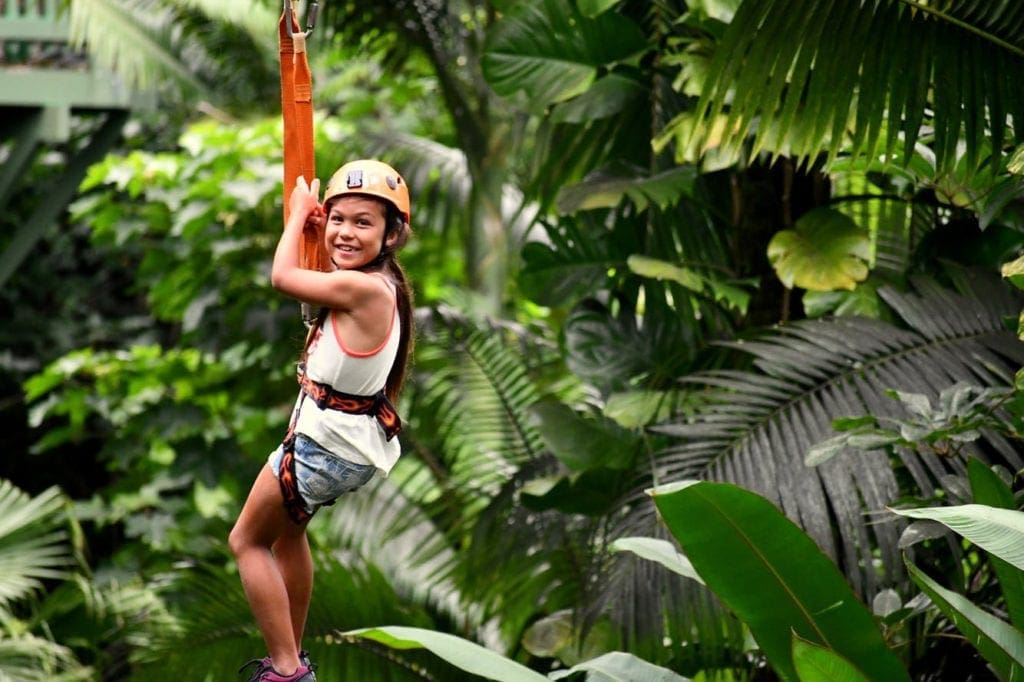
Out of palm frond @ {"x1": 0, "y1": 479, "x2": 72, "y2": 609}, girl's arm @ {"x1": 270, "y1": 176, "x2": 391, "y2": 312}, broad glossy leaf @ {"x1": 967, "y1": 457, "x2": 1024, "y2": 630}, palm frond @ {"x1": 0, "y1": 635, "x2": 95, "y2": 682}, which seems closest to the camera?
girl's arm @ {"x1": 270, "y1": 176, "x2": 391, "y2": 312}

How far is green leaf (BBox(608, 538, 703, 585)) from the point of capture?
8.71 ft

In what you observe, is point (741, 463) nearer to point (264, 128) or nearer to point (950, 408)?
point (950, 408)

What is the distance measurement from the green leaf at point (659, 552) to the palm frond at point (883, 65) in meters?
0.82

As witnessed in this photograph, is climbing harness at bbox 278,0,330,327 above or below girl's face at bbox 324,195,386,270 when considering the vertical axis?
above

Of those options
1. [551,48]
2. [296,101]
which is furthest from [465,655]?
[551,48]

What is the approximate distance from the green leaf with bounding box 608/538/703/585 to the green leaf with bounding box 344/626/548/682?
301 mm

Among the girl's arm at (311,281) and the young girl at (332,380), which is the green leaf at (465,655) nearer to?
the young girl at (332,380)

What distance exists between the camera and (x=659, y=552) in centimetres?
274

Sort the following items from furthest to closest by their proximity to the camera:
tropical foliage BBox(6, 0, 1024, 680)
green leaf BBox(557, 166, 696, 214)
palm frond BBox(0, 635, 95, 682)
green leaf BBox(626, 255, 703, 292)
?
palm frond BBox(0, 635, 95, 682) < green leaf BBox(557, 166, 696, 214) < green leaf BBox(626, 255, 703, 292) < tropical foliage BBox(6, 0, 1024, 680)

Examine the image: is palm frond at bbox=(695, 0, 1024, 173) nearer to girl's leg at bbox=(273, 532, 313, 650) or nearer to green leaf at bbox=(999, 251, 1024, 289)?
green leaf at bbox=(999, 251, 1024, 289)

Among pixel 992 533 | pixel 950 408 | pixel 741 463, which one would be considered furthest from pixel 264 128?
pixel 992 533

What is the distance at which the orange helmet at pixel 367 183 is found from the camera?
1.88 meters

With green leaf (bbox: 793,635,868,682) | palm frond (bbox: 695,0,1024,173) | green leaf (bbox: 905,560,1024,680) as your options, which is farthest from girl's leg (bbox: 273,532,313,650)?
palm frond (bbox: 695,0,1024,173)

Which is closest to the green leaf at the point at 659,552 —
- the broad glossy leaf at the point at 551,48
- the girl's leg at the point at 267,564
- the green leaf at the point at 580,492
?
the green leaf at the point at 580,492
